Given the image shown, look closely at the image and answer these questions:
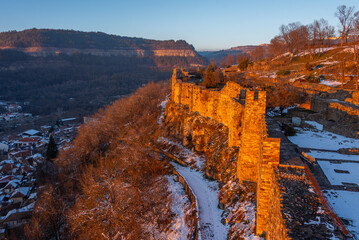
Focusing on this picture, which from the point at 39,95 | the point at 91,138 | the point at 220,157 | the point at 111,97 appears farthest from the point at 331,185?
the point at 39,95

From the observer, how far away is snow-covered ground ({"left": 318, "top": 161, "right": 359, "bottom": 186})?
32.6 feet

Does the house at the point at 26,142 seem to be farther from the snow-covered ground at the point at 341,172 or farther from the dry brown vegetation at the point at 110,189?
the snow-covered ground at the point at 341,172

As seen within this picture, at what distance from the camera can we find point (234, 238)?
11195 mm

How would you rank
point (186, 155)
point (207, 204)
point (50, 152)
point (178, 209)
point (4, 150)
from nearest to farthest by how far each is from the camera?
point (207, 204) < point (178, 209) < point (186, 155) < point (50, 152) < point (4, 150)

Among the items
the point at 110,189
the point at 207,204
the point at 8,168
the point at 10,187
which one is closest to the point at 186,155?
the point at 207,204

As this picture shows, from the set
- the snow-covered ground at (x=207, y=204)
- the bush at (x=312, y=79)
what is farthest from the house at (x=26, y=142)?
the bush at (x=312, y=79)

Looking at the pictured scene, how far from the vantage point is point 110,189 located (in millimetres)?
15828

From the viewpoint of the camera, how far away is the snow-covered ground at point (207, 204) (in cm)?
1247

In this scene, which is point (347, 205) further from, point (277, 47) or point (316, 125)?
point (277, 47)

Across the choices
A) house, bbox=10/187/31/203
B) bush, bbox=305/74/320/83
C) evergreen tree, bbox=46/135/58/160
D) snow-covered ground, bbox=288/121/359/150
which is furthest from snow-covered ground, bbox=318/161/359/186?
evergreen tree, bbox=46/135/58/160

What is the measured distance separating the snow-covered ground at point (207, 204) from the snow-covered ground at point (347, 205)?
5.97 m

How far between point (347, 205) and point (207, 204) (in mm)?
8759

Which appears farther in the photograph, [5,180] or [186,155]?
[5,180]

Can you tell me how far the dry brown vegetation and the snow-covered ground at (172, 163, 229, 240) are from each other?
93.7 inches
